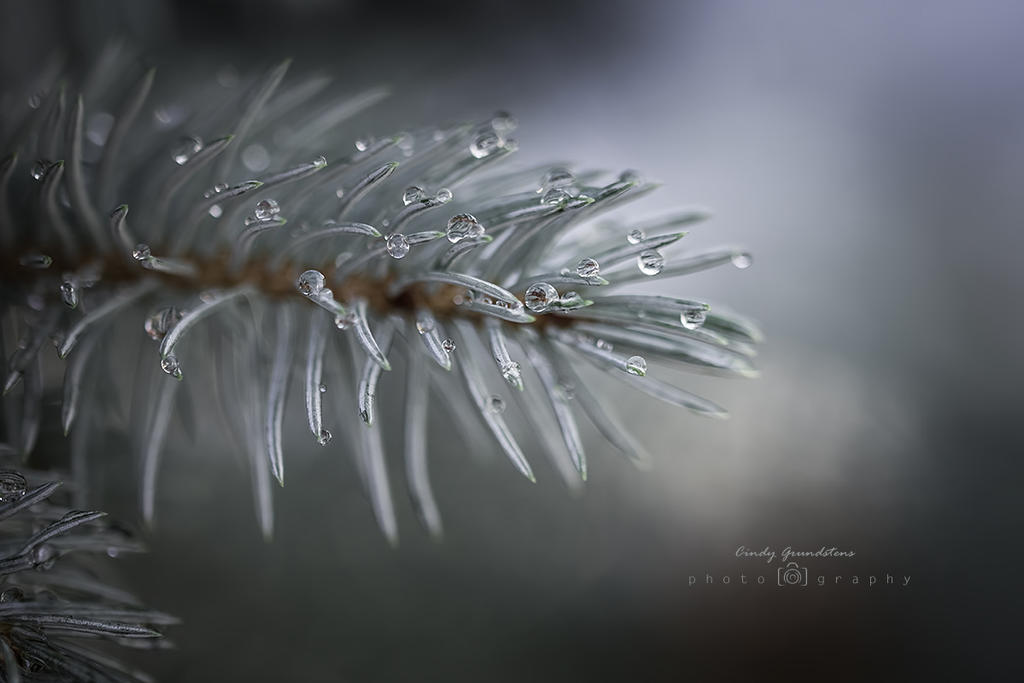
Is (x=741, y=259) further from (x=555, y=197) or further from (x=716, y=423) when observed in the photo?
(x=716, y=423)

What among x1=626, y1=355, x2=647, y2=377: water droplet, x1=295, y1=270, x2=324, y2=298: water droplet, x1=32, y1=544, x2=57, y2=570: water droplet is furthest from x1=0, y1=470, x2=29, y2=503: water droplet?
x1=626, y1=355, x2=647, y2=377: water droplet

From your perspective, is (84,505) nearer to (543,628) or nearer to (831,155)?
(543,628)

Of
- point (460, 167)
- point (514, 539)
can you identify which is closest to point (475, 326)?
point (460, 167)

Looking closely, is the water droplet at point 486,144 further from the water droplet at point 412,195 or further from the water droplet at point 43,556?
the water droplet at point 43,556

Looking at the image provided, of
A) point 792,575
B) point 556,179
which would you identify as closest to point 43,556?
point 556,179

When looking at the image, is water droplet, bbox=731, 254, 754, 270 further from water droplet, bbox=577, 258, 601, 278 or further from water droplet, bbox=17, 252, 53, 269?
water droplet, bbox=17, 252, 53, 269
